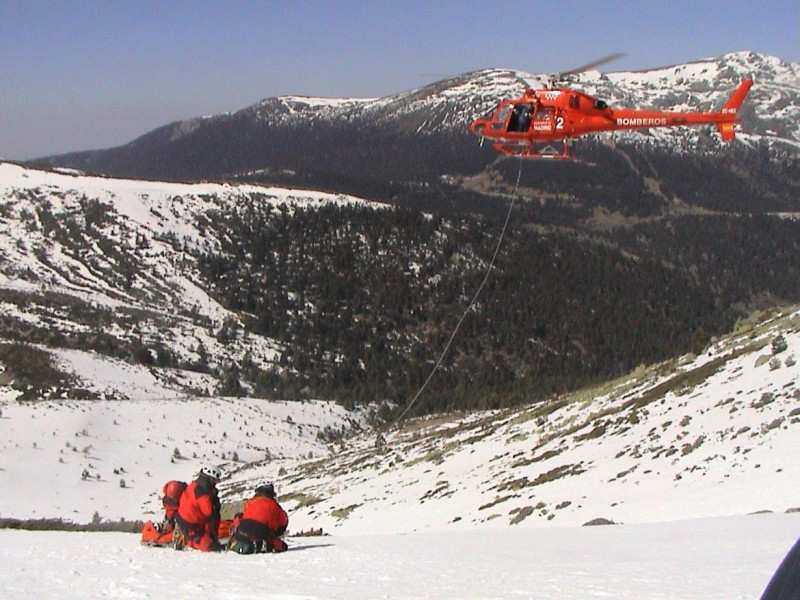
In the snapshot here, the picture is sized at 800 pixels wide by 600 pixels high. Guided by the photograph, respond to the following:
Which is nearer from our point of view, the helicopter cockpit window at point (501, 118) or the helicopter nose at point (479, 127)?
the helicopter cockpit window at point (501, 118)

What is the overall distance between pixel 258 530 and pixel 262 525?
0.07m

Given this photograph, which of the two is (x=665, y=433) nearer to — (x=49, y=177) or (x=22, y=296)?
(x=22, y=296)

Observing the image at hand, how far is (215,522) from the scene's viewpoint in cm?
1053

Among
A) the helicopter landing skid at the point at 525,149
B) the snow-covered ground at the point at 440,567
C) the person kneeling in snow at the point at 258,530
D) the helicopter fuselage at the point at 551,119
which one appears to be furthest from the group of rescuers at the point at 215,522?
the helicopter fuselage at the point at 551,119

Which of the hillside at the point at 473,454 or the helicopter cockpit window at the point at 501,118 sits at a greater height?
the helicopter cockpit window at the point at 501,118

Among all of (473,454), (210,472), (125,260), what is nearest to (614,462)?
(473,454)

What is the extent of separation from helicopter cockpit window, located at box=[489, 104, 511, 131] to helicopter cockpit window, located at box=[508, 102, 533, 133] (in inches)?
10.3

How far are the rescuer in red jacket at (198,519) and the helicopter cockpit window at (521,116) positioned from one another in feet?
57.0

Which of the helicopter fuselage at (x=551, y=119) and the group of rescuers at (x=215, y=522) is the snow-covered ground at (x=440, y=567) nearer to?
the group of rescuers at (x=215, y=522)

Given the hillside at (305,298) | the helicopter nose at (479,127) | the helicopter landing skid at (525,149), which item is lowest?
the hillside at (305,298)

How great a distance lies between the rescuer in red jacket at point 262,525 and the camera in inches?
404

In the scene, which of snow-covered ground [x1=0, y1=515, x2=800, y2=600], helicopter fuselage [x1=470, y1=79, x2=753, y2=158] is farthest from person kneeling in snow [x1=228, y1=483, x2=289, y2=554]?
helicopter fuselage [x1=470, y1=79, x2=753, y2=158]

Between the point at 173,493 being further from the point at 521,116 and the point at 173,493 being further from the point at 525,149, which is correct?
the point at 525,149

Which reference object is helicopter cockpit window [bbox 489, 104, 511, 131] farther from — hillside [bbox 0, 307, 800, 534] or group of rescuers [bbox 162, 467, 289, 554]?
group of rescuers [bbox 162, 467, 289, 554]
